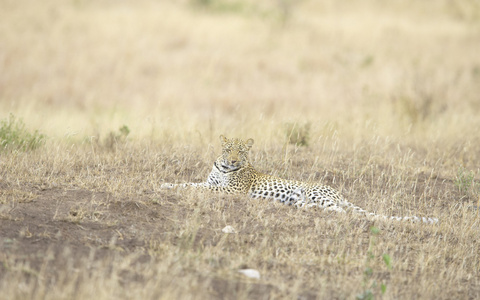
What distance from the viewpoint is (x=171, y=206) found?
733 centimetres

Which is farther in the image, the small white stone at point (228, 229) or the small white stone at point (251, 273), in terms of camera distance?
the small white stone at point (228, 229)

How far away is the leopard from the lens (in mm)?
8195

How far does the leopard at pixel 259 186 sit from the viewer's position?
26.9 ft

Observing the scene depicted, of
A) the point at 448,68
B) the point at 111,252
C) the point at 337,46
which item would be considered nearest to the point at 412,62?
the point at 448,68

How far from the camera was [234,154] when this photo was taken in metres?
8.73

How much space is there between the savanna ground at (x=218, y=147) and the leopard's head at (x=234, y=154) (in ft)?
2.42

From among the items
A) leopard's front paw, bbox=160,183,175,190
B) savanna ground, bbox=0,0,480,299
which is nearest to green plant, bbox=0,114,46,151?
savanna ground, bbox=0,0,480,299

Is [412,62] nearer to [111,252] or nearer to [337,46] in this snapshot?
[337,46]

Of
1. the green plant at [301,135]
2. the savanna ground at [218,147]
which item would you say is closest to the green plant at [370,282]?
the savanna ground at [218,147]

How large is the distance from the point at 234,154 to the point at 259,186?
63 cm

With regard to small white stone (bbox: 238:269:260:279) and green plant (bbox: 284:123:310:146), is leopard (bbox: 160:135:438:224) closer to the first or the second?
green plant (bbox: 284:123:310:146)

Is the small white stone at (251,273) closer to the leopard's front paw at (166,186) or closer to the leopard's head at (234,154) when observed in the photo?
the leopard's front paw at (166,186)

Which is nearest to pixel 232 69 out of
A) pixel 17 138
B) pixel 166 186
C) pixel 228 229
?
pixel 17 138

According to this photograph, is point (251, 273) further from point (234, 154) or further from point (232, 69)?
point (232, 69)
